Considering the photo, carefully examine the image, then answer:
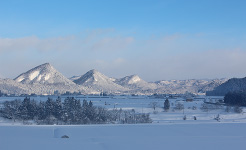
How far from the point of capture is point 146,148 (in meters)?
15.9

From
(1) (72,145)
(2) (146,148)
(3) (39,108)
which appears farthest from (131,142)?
(3) (39,108)

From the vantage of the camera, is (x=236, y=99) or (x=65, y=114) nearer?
(x=65, y=114)

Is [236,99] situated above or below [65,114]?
above

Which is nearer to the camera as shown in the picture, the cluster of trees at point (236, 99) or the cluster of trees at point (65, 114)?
the cluster of trees at point (65, 114)

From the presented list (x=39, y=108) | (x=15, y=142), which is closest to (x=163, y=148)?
(x=15, y=142)

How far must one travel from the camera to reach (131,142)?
17812 mm

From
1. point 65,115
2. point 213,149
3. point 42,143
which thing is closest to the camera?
point 213,149

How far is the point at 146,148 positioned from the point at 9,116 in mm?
27273

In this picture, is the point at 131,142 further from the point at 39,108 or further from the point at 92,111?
the point at 39,108

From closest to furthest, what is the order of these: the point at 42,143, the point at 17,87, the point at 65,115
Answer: the point at 42,143 < the point at 65,115 < the point at 17,87

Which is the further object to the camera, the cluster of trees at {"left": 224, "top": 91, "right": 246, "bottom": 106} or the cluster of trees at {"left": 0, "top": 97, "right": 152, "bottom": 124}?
the cluster of trees at {"left": 224, "top": 91, "right": 246, "bottom": 106}

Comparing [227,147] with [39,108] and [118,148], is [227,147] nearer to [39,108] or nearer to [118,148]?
[118,148]

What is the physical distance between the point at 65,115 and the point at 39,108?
13.4 feet

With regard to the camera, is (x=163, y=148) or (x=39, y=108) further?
(x=39, y=108)
